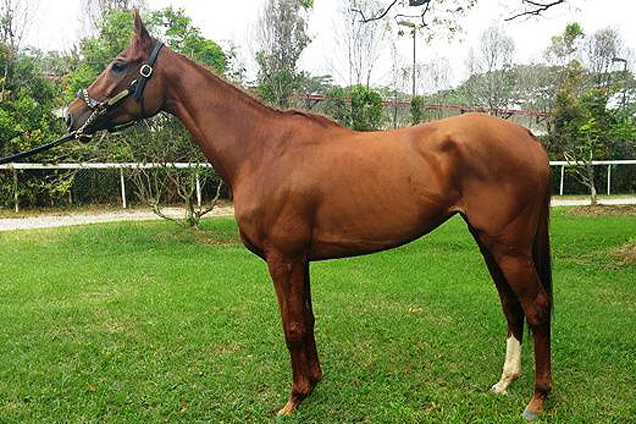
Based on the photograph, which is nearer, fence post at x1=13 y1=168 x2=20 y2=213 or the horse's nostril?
the horse's nostril

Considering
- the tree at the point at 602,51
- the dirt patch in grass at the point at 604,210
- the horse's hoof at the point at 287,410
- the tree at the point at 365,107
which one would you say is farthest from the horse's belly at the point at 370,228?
the tree at the point at 602,51

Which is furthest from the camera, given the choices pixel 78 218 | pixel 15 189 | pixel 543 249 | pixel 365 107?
pixel 365 107

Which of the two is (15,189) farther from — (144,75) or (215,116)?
(215,116)

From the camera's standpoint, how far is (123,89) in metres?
2.81

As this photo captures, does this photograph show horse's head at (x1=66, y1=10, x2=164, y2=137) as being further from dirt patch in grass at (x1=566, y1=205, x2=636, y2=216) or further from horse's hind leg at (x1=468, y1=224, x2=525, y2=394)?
dirt patch in grass at (x1=566, y1=205, x2=636, y2=216)

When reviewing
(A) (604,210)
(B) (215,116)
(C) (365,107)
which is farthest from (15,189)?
(A) (604,210)

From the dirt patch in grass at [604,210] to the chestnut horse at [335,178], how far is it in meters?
10.7

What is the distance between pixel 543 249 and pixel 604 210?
11273mm

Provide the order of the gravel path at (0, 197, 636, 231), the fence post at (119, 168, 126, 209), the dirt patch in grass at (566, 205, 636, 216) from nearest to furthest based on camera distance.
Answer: the gravel path at (0, 197, 636, 231) < the dirt patch in grass at (566, 205, 636, 216) < the fence post at (119, 168, 126, 209)

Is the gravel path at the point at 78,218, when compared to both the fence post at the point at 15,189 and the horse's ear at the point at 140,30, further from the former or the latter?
the horse's ear at the point at 140,30

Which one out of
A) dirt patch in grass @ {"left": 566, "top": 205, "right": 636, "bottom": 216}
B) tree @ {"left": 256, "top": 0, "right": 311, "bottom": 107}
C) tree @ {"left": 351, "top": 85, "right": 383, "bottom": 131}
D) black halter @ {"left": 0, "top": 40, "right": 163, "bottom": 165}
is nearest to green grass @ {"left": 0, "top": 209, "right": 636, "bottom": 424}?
black halter @ {"left": 0, "top": 40, "right": 163, "bottom": 165}

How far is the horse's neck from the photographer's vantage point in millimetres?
2895

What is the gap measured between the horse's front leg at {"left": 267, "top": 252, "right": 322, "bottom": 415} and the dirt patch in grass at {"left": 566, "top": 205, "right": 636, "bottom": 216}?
440 inches

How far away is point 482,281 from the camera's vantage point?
19.5ft
